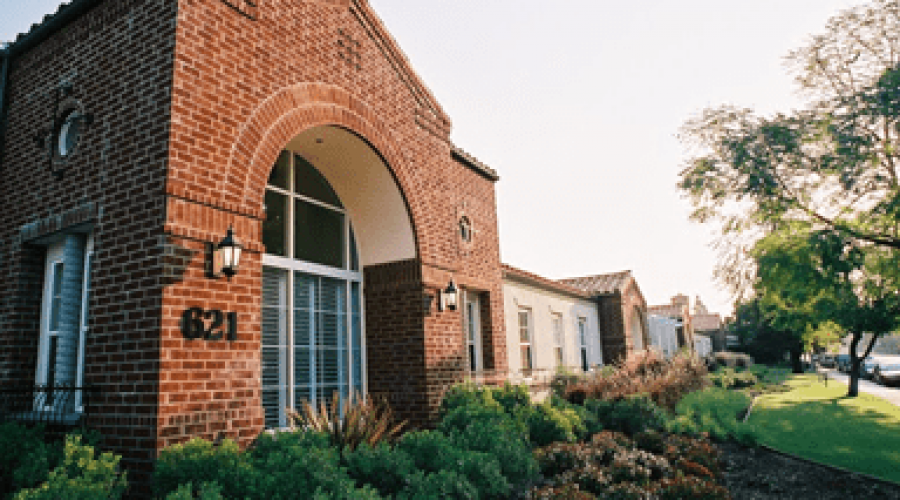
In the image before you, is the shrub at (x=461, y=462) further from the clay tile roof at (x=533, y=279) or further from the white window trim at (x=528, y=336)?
the white window trim at (x=528, y=336)

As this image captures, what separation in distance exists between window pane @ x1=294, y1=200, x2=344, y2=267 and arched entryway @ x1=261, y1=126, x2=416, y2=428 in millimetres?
14

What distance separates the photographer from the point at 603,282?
819 inches

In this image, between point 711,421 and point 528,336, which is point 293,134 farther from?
point 528,336

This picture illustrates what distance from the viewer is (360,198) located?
7.73 m

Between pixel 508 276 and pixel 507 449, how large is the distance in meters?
7.37

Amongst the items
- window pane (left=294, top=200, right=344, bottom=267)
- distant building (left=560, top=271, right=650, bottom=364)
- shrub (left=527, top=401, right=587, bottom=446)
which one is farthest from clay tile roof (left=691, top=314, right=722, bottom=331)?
window pane (left=294, top=200, right=344, bottom=267)

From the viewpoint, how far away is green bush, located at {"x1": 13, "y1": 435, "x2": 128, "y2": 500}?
3066 millimetres

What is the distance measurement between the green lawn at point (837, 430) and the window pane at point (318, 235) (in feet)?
23.6

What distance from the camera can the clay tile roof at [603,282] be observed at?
19.8 metres

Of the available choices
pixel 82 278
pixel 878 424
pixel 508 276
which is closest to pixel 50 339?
pixel 82 278

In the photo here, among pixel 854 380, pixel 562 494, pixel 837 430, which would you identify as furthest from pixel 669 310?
pixel 562 494

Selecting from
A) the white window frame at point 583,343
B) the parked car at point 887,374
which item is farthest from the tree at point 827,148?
the parked car at point 887,374

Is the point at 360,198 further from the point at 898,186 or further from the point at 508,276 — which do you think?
the point at 898,186

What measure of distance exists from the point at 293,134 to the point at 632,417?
6.79 m
